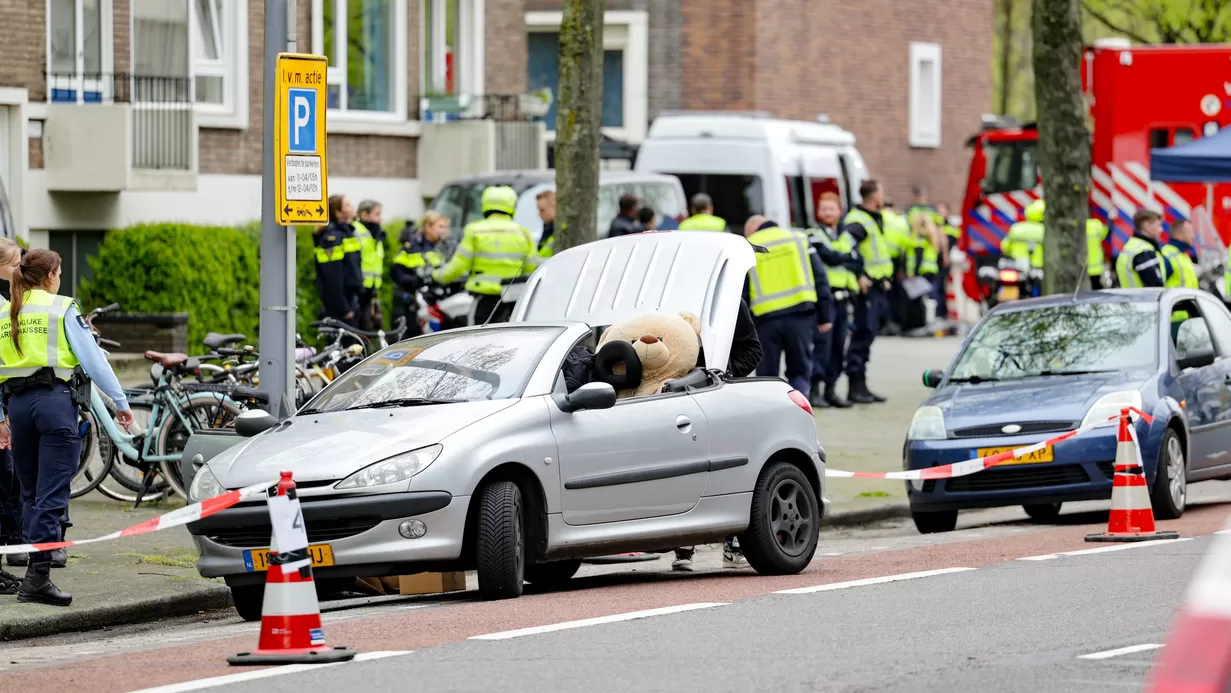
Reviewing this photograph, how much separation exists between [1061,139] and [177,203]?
9.91m

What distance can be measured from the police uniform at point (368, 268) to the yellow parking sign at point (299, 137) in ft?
25.4

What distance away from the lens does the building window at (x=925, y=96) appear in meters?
40.7

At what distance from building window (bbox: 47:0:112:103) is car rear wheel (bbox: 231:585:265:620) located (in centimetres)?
1357

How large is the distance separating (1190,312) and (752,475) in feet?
17.0

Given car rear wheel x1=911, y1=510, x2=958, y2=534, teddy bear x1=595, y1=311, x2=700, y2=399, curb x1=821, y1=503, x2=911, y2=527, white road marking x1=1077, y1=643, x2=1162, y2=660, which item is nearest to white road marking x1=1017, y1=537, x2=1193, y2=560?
car rear wheel x1=911, y1=510, x2=958, y2=534

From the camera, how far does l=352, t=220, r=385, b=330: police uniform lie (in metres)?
19.7

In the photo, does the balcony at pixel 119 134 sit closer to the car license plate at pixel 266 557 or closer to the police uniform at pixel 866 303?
the police uniform at pixel 866 303

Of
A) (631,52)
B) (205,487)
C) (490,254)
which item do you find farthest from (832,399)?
(631,52)

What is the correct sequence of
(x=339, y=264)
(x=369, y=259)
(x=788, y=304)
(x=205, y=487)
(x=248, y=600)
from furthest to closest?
1. (x=369, y=259)
2. (x=339, y=264)
3. (x=788, y=304)
4. (x=248, y=600)
5. (x=205, y=487)

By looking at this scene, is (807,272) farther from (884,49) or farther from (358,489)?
(884,49)

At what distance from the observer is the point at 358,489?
9.41m

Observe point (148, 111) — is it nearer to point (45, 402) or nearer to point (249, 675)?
point (45, 402)

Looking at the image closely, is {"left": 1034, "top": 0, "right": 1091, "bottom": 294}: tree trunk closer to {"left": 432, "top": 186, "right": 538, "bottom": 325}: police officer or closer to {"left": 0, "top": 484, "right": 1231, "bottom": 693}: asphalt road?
{"left": 432, "top": 186, "right": 538, "bottom": 325}: police officer

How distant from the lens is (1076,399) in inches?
533
